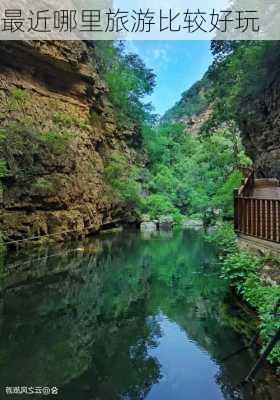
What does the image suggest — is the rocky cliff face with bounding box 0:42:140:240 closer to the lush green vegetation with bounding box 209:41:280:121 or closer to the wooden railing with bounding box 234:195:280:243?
the lush green vegetation with bounding box 209:41:280:121

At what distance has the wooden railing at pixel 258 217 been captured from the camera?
717 cm

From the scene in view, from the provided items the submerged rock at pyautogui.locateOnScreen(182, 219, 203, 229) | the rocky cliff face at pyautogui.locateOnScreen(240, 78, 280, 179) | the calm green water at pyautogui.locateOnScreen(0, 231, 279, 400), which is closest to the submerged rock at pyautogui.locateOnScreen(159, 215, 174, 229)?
the submerged rock at pyautogui.locateOnScreen(182, 219, 203, 229)

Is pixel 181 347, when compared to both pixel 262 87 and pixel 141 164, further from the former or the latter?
pixel 141 164

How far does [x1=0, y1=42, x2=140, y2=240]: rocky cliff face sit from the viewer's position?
14.6 meters

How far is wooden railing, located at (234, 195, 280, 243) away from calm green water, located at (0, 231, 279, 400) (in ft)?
4.61

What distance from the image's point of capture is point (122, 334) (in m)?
5.80

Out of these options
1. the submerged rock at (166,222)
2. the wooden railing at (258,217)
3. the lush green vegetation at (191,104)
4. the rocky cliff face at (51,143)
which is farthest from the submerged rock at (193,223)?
the lush green vegetation at (191,104)

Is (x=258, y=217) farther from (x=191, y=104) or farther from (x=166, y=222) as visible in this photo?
(x=191, y=104)

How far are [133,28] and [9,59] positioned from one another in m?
9.73

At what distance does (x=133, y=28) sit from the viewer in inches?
378

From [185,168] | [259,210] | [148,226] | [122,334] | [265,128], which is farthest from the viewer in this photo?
[185,168]

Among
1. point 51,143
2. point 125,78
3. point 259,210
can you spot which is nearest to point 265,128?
point 259,210

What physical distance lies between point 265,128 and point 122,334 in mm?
8368

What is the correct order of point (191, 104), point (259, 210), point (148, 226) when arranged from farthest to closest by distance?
point (191, 104)
point (148, 226)
point (259, 210)
